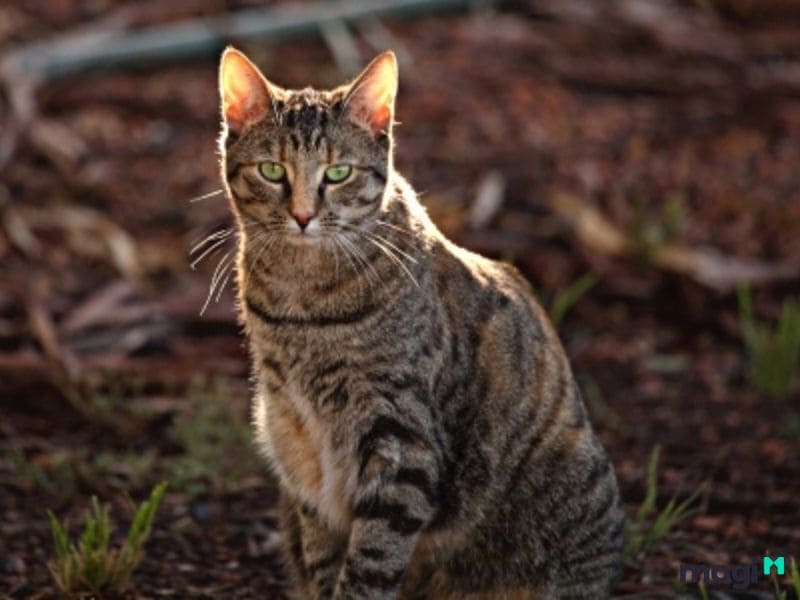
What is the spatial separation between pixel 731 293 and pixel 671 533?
6.78 feet

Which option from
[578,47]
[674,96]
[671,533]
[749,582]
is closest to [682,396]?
[671,533]

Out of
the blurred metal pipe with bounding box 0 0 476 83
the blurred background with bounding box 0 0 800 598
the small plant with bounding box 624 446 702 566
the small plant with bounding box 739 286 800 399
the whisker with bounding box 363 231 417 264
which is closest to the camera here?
the whisker with bounding box 363 231 417 264

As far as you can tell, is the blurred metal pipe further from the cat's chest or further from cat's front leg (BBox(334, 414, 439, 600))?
cat's front leg (BBox(334, 414, 439, 600))

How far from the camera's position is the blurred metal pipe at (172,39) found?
27.9ft

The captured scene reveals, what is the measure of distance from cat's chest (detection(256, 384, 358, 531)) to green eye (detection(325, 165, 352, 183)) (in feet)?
1.95

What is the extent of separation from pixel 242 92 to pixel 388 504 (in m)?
1.25

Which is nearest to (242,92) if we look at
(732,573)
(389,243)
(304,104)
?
(304,104)

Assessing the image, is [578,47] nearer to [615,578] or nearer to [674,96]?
[674,96]

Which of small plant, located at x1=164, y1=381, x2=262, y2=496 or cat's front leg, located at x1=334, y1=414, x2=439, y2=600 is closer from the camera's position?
cat's front leg, located at x1=334, y1=414, x2=439, y2=600

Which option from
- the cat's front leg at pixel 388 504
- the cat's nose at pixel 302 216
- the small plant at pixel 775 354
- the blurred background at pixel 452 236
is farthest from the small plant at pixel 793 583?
the cat's nose at pixel 302 216

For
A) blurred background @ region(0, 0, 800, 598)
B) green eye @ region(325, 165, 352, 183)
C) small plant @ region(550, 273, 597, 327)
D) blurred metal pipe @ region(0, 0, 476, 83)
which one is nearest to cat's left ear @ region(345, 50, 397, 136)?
green eye @ region(325, 165, 352, 183)

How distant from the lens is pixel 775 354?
605cm

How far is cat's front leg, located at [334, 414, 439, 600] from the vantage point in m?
4.05

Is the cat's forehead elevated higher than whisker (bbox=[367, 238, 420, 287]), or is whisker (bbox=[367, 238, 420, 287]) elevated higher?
the cat's forehead
